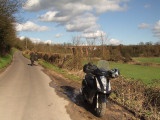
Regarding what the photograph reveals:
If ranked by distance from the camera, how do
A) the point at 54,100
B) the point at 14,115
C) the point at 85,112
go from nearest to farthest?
the point at 14,115
the point at 85,112
the point at 54,100

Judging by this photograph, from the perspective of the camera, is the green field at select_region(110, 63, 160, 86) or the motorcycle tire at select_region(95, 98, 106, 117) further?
the green field at select_region(110, 63, 160, 86)

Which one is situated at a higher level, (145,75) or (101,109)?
(101,109)

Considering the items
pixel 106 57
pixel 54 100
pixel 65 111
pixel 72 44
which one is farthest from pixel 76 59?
pixel 65 111

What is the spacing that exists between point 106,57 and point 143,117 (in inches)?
301

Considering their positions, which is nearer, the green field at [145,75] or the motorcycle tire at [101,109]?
the motorcycle tire at [101,109]

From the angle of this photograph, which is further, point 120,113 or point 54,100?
point 54,100

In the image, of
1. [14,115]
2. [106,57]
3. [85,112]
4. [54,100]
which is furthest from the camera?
[106,57]

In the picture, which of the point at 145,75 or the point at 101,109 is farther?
the point at 145,75

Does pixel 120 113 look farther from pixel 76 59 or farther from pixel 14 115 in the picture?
pixel 76 59

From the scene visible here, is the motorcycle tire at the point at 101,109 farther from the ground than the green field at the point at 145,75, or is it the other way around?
the motorcycle tire at the point at 101,109

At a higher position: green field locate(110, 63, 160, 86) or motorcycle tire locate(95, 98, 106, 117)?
motorcycle tire locate(95, 98, 106, 117)

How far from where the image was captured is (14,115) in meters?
5.12

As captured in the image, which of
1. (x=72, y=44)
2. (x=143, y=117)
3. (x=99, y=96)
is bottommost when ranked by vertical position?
(x=143, y=117)

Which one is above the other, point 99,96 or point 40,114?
point 99,96
